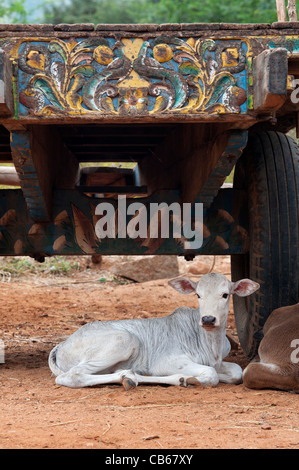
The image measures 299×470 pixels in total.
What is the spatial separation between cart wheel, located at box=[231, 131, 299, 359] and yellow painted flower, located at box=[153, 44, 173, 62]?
1.42 m

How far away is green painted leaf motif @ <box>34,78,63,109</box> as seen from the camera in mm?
3701

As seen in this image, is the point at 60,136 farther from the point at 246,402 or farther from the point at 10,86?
the point at 246,402

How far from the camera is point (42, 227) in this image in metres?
5.00

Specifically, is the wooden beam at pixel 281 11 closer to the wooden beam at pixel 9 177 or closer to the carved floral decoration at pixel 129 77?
the carved floral decoration at pixel 129 77

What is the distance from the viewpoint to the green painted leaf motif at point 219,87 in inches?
146

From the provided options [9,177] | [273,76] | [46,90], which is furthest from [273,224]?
[9,177]

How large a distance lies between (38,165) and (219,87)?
143 cm

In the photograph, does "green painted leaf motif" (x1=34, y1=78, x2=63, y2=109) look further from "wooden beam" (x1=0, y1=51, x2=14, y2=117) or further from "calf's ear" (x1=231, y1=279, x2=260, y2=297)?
"calf's ear" (x1=231, y1=279, x2=260, y2=297)

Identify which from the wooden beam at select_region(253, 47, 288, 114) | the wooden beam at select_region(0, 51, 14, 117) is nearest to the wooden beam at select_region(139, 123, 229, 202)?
the wooden beam at select_region(253, 47, 288, 114)

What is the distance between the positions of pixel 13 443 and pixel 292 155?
2.95m

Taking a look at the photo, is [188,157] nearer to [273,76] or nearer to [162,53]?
[162,53]

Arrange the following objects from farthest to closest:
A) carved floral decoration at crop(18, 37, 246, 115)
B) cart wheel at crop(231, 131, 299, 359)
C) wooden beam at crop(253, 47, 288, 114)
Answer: cart wheel at crop(231, 131, 299, 359) < carved floral decoration at crop(18, 37, 246, 115) < wooden beam at crop(253, 47, 288, 114)

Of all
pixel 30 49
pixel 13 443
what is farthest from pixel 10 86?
pixel 13 443

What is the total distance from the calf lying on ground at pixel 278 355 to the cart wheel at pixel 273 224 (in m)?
0.17
